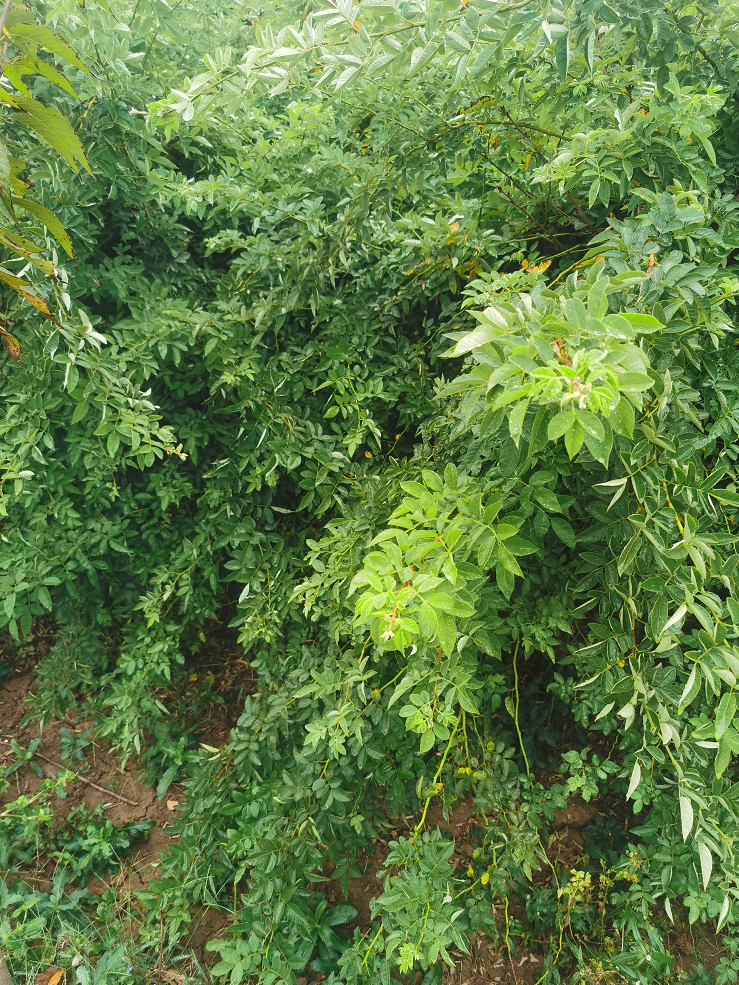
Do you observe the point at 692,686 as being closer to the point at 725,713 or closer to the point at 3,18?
the point at 725,713

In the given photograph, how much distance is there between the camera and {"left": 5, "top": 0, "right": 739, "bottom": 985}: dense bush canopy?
4.02ft

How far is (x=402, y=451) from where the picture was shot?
245 cm

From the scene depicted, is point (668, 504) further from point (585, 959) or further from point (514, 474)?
Answer: point (585, 959)

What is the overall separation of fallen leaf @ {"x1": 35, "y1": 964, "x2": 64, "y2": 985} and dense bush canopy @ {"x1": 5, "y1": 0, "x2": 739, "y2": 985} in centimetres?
22

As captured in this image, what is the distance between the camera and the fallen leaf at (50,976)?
7.43ft

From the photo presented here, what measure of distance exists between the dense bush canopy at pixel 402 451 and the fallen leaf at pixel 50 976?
217 mm

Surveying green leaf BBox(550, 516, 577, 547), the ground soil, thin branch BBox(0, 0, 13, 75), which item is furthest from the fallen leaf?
thin branch BBox(0, 0, 13, 75)

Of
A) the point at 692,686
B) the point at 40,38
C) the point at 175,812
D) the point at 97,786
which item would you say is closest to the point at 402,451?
the point at 692,686

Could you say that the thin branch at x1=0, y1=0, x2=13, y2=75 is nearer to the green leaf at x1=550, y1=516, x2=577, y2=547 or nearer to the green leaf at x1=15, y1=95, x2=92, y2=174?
the green leaf at x1=15, y1=95, x2=92, y2=174

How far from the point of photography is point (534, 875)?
2.37 metres

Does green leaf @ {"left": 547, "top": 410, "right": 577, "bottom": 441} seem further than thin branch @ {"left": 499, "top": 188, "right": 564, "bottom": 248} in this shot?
No

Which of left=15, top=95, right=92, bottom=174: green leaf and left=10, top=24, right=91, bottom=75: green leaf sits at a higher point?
left=10, top=24, right=91, bottom=75: green leaf

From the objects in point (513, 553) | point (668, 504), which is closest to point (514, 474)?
point (513, 553)

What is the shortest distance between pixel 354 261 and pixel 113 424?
3.57 ft
